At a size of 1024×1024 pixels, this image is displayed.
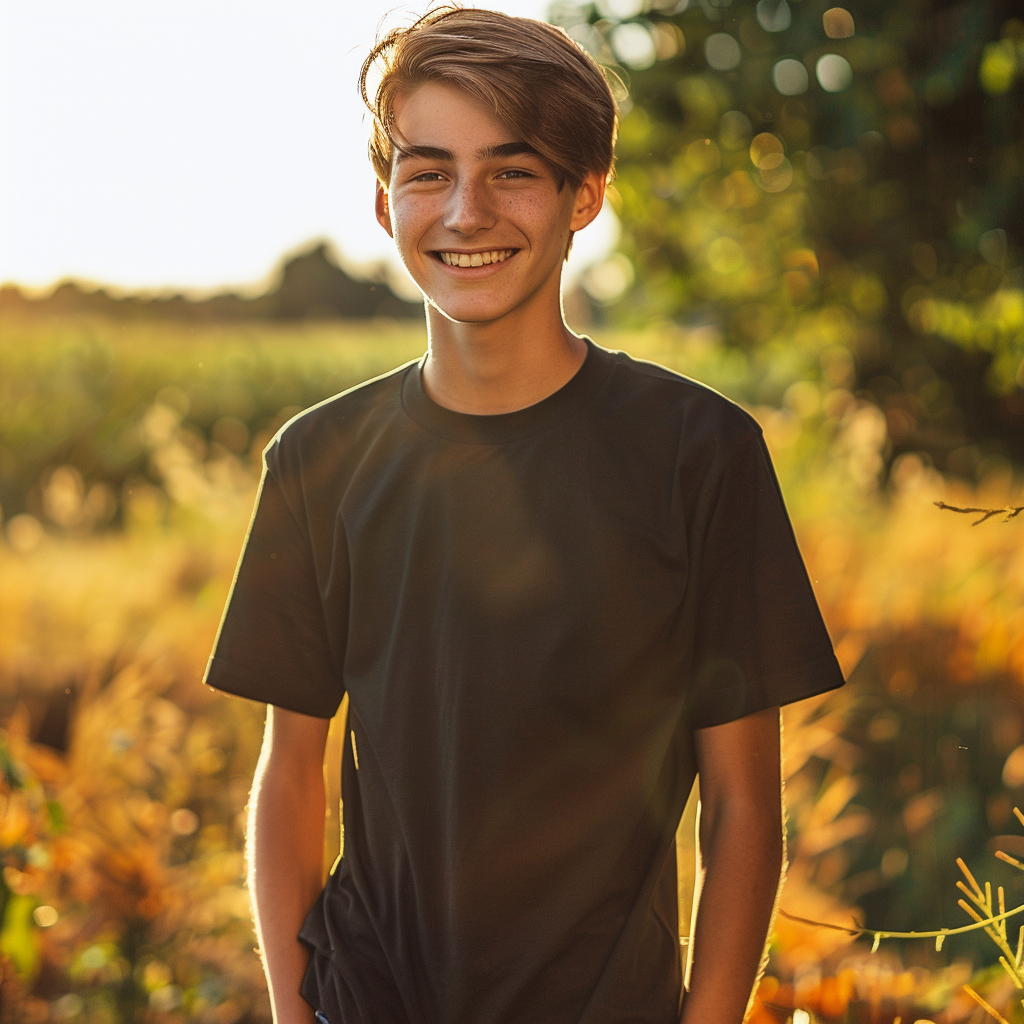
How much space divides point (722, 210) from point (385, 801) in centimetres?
415

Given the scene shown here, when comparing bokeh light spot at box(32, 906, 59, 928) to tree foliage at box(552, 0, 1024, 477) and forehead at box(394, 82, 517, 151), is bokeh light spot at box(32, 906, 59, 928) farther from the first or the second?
tree foliage at box(552, 0, 1024, 477)

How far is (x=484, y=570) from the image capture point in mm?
1519

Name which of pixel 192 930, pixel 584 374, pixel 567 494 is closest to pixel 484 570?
pixel 567 494

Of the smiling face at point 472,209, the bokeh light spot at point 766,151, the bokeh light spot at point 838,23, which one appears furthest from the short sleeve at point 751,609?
the bokeh light spot at point 766,151

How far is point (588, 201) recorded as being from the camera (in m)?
1.69

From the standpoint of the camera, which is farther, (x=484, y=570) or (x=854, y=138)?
(x=854, y=138)

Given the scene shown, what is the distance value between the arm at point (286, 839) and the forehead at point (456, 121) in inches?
36.9

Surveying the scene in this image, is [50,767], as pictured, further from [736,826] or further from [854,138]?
[854,138]

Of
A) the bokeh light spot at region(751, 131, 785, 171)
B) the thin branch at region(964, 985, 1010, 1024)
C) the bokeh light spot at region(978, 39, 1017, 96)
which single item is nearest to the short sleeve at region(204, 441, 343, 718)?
the thin branch at region(964, 985, 1010, 1024)

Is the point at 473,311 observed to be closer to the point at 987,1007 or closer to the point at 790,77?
the point at 987,1007

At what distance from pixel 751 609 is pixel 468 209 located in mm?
702

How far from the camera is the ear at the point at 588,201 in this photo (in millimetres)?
1659

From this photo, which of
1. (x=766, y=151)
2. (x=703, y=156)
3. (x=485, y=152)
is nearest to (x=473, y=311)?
(x=485, y=152)

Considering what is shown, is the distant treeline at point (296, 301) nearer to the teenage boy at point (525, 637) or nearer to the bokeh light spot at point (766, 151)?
the bokeh light spot at point (766, 151)
